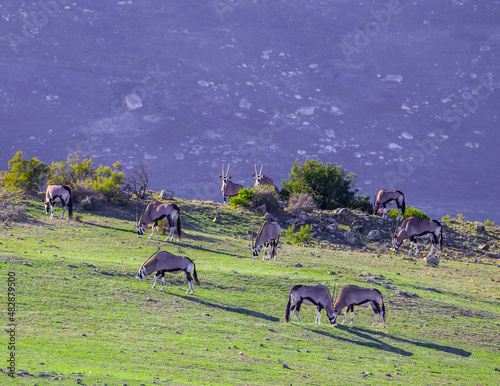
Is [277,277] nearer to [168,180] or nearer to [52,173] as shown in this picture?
[52,173]

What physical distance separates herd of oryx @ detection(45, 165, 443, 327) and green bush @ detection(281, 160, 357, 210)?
367cm

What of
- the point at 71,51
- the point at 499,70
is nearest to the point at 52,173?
the point at 71,51

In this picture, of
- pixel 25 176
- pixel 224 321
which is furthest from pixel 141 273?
pixel 25 176

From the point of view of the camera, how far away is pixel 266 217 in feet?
141

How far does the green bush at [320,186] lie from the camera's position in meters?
50.3

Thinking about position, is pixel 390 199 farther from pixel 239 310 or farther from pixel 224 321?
pixel 224 321

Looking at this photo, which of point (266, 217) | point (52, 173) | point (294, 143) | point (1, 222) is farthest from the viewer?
point (294, 143)

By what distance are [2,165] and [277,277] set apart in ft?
365

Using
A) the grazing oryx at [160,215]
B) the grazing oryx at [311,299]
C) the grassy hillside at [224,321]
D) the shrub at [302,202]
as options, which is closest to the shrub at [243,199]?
the shrub at [302,202]

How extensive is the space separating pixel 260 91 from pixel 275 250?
126 m

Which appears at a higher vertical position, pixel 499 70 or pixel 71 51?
pixel 499 70

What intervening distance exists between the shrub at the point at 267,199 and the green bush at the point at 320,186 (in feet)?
13.0

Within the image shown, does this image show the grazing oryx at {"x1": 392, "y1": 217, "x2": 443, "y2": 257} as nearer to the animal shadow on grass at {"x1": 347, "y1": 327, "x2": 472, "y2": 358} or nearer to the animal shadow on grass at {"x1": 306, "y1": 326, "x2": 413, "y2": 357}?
the animal shadow on grass at {"x1": 347, "y1": 327, "x2": 472, "y2": 358}

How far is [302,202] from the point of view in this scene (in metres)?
46.1
